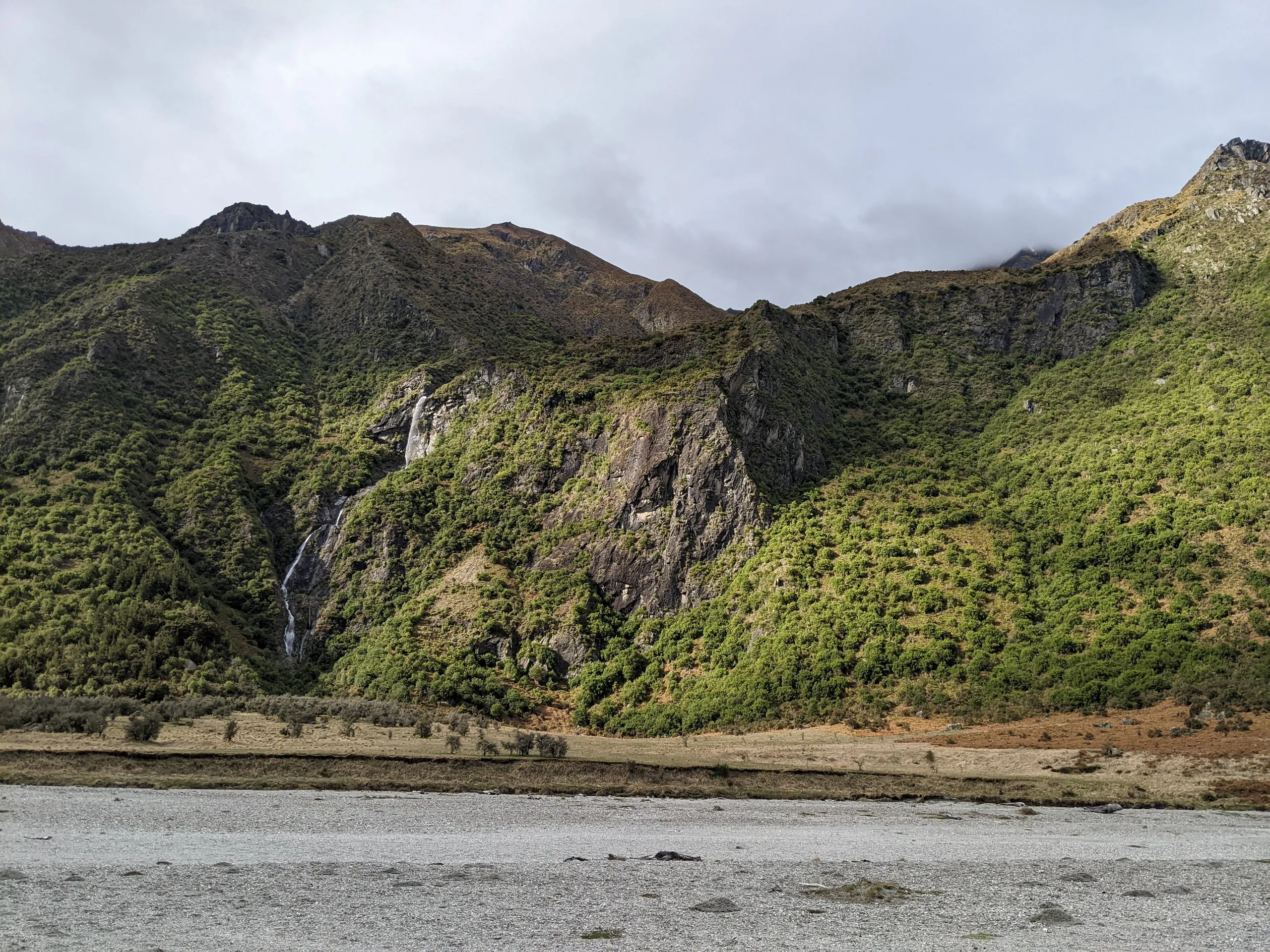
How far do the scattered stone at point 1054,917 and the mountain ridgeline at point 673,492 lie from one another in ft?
101

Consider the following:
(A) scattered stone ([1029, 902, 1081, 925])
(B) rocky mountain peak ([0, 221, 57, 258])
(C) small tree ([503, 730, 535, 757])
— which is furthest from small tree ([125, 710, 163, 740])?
(B) rocky mountain peak ([0, 221, 57, 258])

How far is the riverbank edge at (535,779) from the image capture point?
67.1 ft

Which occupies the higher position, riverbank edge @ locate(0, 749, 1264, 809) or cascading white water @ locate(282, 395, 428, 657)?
cascading white water @ locate(282, 395, 428, 657)

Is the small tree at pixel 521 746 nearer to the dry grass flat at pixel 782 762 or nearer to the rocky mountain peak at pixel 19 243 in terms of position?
the dry grass flat at pixel 782 762

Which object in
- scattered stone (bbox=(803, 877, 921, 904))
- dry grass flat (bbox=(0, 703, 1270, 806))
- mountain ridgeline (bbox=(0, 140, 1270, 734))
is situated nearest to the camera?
scattered stone (bbox=(803, 877, 921, 904))

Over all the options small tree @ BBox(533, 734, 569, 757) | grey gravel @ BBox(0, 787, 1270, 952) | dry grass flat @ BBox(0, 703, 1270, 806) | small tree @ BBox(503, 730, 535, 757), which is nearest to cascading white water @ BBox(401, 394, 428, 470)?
dry grass flat @ BBox(0, 703, 1270, 806)

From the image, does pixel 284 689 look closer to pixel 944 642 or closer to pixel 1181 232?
pixel 944 642

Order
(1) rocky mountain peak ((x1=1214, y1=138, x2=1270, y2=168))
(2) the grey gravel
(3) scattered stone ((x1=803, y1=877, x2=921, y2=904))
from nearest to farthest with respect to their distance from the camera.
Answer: (2) the grey gravel → (3) scattered stone ((x1=803, y1=877, x2=921, y2=904)) → (1) rocky mountain peak ((x1=1214, y1=138, x2=1270, y2=168))

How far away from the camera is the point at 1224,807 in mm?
22469

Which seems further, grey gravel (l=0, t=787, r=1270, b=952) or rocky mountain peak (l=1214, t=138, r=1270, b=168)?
rocky mountain peak (l=1214, t=138, r=1270, b=168)

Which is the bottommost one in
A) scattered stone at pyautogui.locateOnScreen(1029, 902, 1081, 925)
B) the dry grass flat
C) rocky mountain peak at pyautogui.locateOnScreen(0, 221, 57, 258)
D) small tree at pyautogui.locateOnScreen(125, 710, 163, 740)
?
the dry grass flat

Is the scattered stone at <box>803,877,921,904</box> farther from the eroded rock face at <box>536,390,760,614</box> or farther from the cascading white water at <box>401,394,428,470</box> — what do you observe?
the cascading white water at <box>401,394,428,470</box>

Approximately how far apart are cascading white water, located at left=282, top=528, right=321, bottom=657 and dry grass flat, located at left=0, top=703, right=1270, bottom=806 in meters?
24.0

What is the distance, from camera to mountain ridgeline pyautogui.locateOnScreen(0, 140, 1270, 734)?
1766 inches
